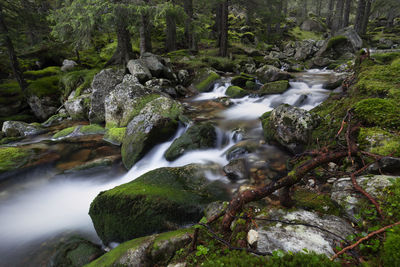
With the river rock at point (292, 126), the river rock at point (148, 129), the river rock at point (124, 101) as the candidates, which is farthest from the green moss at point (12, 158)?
the river rock at point (292, 126)

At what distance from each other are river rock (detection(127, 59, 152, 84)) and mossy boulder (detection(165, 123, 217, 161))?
6180 millimetres

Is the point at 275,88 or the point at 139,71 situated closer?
the point at 275,88

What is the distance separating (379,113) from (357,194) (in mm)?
2190

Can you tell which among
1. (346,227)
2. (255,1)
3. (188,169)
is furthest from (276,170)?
(255,1)

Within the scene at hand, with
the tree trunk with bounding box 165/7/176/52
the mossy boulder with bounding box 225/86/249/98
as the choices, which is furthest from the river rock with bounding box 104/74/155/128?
the tree trunk with bounding box 165/7/176/52

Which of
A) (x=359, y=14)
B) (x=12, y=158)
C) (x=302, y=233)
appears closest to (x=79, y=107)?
(x=12, y=158)

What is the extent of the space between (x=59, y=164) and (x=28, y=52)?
60.0 feet

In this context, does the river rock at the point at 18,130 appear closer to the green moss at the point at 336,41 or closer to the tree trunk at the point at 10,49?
the tree trunk at the point at 10,49

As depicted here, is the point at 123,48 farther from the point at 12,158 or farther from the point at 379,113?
the point at 379,113

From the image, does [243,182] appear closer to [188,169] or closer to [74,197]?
[188,169]

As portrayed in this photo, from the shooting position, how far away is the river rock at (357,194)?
6.74ft

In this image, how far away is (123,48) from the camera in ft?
42.4

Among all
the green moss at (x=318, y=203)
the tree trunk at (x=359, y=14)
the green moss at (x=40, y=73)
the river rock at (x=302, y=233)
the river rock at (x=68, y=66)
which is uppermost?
the tree trunk at (x=359, y=14)

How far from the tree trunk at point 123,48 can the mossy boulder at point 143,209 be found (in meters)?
11.3
